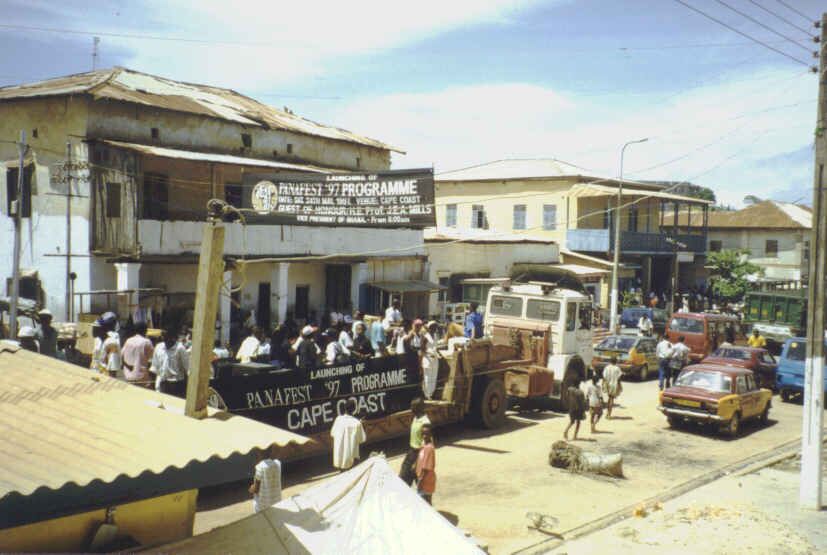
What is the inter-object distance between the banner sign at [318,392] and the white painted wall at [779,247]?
48405 millimetres

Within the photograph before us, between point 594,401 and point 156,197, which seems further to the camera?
point 156,197

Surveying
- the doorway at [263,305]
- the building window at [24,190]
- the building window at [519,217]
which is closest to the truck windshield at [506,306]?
the doorway at [263,305]

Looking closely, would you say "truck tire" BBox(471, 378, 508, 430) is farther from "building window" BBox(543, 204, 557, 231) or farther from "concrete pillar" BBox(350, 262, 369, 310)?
"building window" BBox(543, 204, 557, 231)

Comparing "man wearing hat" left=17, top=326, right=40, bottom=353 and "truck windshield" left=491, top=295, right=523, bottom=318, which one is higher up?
"truck windshield" left=491, top=295, right=523, bottom=318

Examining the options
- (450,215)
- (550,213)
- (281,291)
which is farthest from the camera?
(450,215)

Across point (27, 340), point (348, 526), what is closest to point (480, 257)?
point (27, 340)

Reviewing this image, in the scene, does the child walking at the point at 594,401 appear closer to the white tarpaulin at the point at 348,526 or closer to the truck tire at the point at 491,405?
the truck tire at the point at 491,405

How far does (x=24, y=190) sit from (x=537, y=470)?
53.9 feet

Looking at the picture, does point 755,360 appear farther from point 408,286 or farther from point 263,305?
point 263,305

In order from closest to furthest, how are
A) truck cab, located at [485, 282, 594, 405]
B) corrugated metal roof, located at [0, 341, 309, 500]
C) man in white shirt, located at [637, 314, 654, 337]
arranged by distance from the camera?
corrugated metal roof, located at [0, 341, 309, 500] < truck cab, located at [485, 282, 594, 405] < man in white shirt, located at [637, 314, 654, 337]

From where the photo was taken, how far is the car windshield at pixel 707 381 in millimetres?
16312

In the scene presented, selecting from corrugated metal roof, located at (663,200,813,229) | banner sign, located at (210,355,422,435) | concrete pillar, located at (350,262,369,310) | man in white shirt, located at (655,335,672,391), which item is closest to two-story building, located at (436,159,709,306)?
corrugated metal roof, located at (663,200,813,229)

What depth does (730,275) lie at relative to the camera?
4512cm

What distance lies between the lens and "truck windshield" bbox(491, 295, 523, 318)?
17.9 m
